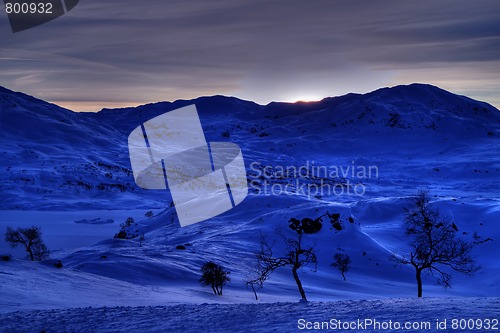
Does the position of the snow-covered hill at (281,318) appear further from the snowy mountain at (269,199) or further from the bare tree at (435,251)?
the bare tree at (435,251)

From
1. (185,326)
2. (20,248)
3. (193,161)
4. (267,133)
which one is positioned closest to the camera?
(185,326)

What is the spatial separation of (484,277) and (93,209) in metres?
47.2

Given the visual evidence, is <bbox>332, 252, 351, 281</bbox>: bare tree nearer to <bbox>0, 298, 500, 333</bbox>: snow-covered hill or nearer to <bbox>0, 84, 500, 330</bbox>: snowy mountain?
<bbox>0, 84, 500, 330</bbox>: snowy mountain

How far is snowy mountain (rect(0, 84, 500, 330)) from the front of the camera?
24.6 m

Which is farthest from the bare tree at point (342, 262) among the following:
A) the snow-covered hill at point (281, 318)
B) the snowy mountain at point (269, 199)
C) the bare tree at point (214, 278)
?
the snow-covered hill at point (281, 318)

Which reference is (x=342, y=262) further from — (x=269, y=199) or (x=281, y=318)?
(x=281, y=318)

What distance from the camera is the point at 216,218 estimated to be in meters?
47.0

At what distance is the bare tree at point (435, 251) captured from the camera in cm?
2030

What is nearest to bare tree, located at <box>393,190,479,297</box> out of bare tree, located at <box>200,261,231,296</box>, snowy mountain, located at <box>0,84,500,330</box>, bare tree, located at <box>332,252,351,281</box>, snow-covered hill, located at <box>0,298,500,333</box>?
snowy mountain, located at <box>0,84,500,330</box>

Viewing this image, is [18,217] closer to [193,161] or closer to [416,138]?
[193,161]

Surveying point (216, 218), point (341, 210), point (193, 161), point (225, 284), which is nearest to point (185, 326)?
point (225, 284)

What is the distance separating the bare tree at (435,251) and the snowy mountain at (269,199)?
123 cm

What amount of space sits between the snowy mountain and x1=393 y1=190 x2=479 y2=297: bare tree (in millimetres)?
1228

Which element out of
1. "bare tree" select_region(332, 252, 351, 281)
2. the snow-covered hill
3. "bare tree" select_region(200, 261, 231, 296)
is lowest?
"bare tree" select_region(332, 252, 351, 281)
